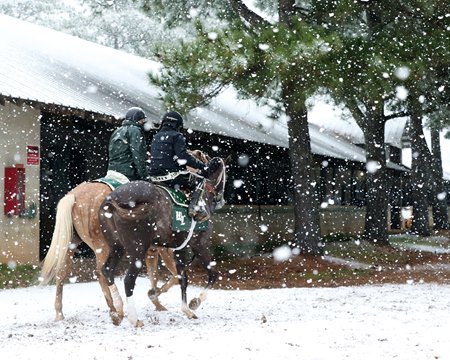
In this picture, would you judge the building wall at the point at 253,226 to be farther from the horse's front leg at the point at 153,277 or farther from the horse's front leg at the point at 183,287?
the horse's front leg at the point at 183,287

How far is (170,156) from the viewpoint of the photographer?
862cm

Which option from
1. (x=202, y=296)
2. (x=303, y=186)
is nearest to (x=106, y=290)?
(x=202, y=296)

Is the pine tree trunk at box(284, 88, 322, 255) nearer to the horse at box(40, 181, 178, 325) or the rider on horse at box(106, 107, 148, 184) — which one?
the rider on horse at box(106, 107, 148, 184)

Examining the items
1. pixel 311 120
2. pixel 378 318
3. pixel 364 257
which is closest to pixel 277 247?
pixel 364 257

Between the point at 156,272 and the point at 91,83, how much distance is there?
888cm

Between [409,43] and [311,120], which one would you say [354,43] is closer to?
[409,43]

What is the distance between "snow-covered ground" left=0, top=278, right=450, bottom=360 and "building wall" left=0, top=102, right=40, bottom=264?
8.62 ft

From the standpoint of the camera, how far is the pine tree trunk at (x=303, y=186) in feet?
57.6

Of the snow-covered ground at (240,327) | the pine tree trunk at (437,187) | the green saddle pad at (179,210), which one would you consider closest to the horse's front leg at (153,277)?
the snow-covered ground at (240,327)

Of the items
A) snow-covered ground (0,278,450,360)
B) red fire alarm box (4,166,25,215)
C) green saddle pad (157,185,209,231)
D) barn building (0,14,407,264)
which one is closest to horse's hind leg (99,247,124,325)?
snow-covered ground (0,278,450,360)

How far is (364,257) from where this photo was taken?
1930cm

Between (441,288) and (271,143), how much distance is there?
27.9 ft

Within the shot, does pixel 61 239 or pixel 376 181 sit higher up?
pixel 376 181

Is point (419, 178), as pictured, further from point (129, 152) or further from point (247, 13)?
point (129, 152)
